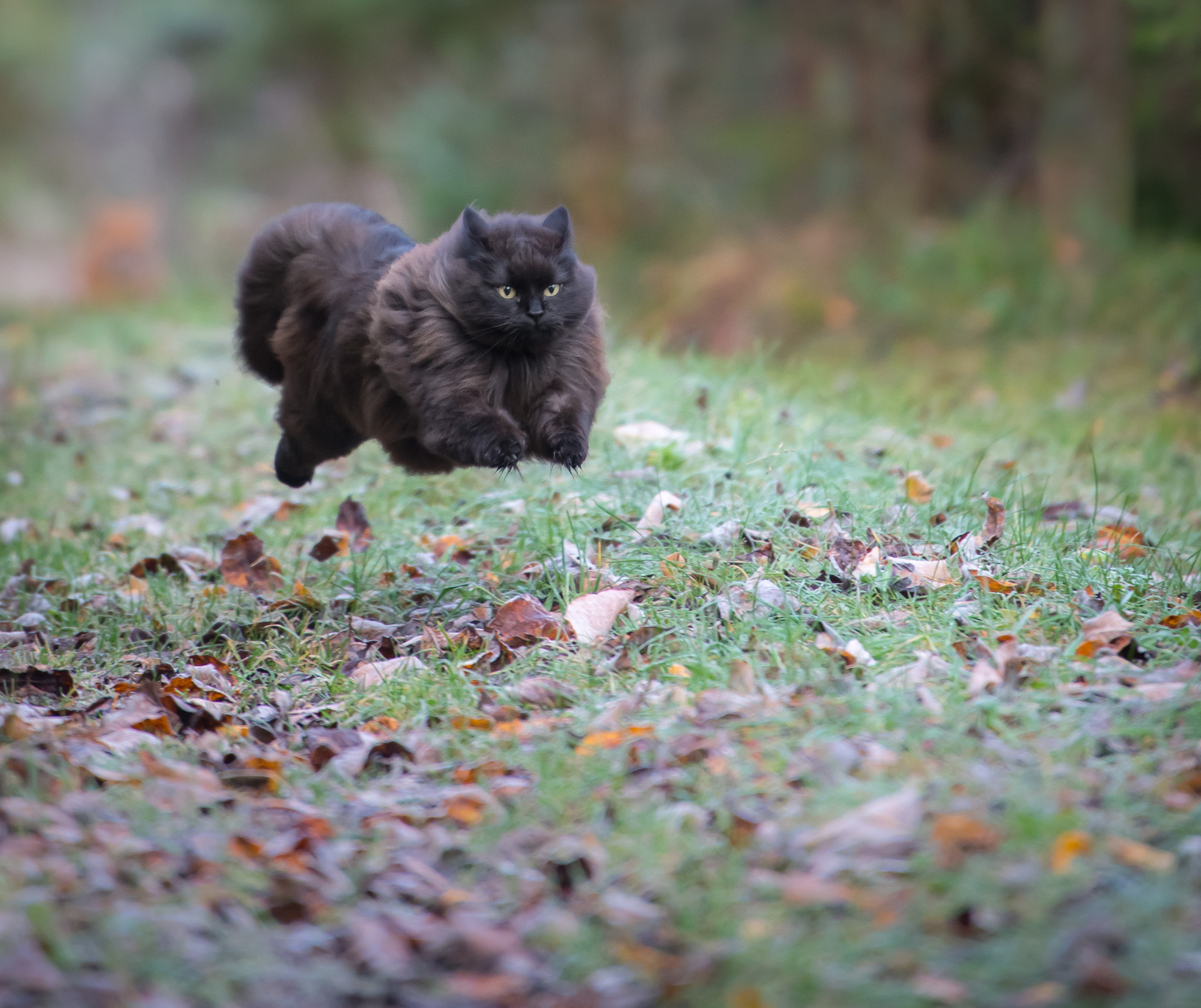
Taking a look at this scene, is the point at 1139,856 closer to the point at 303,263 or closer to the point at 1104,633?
the point at 1104,633

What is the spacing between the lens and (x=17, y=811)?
250 cm

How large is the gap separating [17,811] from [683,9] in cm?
1115

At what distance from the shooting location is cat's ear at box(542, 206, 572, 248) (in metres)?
3.75

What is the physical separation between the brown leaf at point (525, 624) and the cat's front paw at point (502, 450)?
0.44 meters

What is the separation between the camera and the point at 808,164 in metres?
10.4

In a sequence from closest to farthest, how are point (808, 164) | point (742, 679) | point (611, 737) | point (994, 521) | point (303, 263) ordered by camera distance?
point (611, 737) < point (742, 679) < point (994, 521) < point (303, 263) < point (808, 164)

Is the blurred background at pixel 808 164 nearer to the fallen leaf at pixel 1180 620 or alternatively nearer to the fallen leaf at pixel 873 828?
the fallen leaf at pixel 1180 620

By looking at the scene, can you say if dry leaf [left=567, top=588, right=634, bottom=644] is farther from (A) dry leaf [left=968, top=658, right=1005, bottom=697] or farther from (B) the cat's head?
(A) dry leaf [left=968, top=658, right=1005, bottom=697]

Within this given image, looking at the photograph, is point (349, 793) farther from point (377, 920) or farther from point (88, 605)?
point (88, 605)

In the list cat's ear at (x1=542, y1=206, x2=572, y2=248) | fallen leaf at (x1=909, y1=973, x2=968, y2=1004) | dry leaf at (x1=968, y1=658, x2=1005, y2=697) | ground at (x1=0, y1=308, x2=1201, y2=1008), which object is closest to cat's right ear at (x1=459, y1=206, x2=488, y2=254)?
cat's ear at (x1=542, y1=206, x2=572, y2=248)

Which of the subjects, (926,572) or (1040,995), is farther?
(926,572)

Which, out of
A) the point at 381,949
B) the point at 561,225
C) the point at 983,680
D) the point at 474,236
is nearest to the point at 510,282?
the point at 474,236

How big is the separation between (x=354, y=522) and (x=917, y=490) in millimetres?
2255

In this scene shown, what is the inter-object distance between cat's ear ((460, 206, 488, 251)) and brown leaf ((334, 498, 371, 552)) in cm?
153
